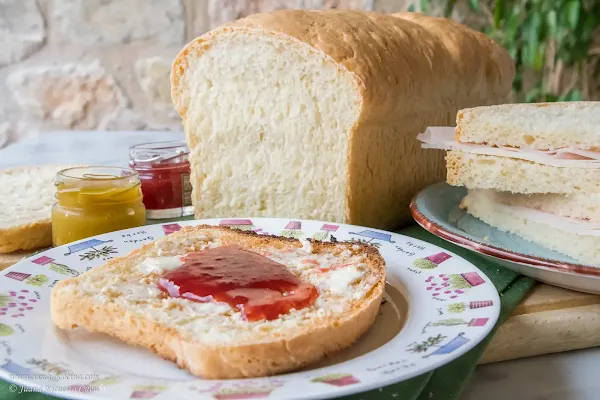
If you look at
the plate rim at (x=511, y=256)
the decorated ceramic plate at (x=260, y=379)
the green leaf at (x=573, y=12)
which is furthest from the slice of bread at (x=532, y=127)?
the green leaf at (x=573, y=12)

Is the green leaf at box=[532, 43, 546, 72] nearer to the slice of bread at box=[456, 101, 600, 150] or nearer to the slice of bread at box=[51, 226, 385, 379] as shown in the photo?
the slice of bread at box=[456, 101, 600, 150]

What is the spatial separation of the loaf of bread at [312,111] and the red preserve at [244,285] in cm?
76

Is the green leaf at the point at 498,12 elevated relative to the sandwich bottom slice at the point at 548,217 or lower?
elevated

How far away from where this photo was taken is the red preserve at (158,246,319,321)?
4.47ft

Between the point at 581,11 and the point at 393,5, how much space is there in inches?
49.9

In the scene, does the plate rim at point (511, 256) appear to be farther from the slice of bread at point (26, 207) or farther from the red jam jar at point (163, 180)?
the slice of bread at point (26, 207)

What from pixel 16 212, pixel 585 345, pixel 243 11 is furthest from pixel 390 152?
pixel 243 11

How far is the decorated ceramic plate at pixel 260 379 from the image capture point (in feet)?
3.62

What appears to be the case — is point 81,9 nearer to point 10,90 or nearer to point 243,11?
point 10,90

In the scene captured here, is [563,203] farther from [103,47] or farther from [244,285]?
[103,47]

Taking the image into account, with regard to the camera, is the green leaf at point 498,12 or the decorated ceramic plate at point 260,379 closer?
the decorated ceramic plate at point 260,379

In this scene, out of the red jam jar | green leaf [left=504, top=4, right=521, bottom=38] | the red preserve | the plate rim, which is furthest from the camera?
green leaf [left=504, top=4, right=521, bottom=38]

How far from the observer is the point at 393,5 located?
4727 millimetres

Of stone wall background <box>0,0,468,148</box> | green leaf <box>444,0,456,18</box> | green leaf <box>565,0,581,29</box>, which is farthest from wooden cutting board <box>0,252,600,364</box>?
green leaf <box>444,0,456,18</box>
